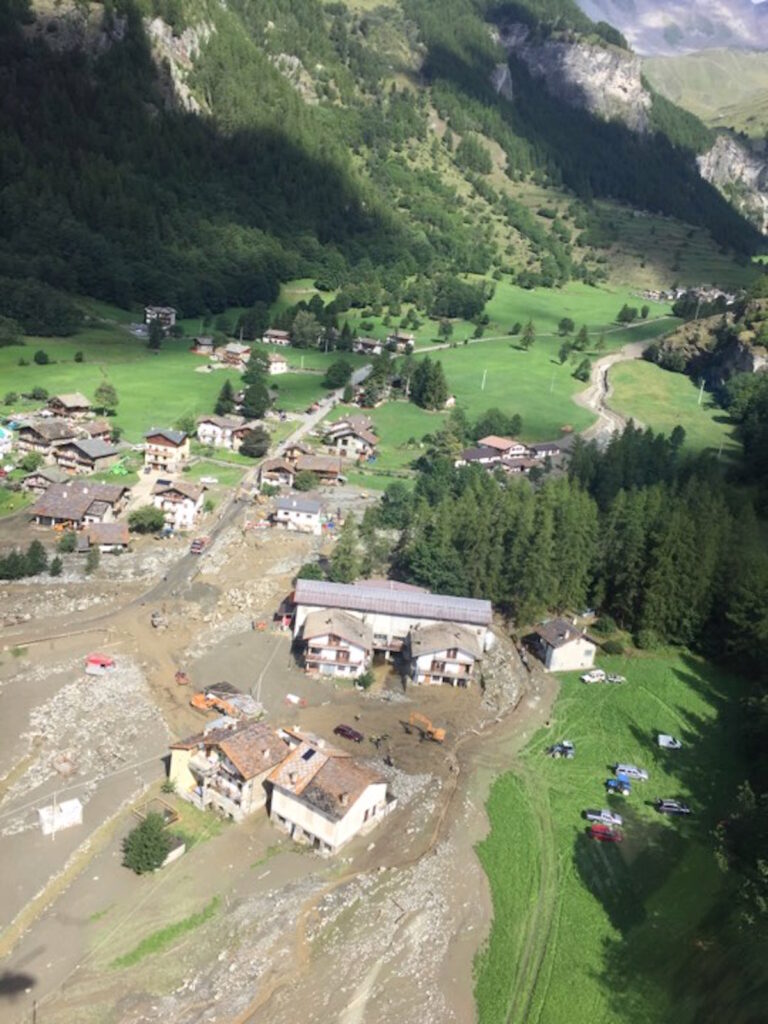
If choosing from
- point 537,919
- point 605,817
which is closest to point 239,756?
point 537,919

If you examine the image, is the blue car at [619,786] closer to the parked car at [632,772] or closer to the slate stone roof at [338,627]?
the parked car at [632,772]

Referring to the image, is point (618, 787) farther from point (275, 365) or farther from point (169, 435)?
point (275, 365)

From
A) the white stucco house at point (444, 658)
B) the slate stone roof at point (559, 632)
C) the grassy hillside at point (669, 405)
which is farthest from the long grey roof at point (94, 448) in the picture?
the grassy hillside at point (669, 405)

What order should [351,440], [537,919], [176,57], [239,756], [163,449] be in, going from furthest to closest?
[176,57] → [351,440] → [163,449] → [239,756] → [537,919]

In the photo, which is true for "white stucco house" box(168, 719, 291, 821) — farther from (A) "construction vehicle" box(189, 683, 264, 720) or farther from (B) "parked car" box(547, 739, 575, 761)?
(B) "parked car" box(547, 739, 575, 761)

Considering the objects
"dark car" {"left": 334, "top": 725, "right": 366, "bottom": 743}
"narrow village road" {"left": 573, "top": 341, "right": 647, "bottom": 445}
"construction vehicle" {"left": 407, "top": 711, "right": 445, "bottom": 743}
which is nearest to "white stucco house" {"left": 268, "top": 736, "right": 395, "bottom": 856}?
"dark car" {"left": 334, "top": 725, "right": 366, "bottom": 743}
